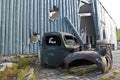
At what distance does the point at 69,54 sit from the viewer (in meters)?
8.95

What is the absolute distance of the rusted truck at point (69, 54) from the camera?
8.14m

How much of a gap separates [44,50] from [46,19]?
20.0 ft

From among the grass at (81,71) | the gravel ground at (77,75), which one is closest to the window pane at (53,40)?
the grass at (81,71)

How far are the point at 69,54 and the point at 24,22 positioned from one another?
6.56 m

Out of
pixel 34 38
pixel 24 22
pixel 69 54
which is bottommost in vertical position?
pixel 69 54

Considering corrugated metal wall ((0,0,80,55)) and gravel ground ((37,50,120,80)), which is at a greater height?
corrugated metal wall ((0,0,80,55))

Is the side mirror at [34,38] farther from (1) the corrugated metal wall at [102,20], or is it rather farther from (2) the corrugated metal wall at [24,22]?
(1) the corrugated metal wall at [102,20]

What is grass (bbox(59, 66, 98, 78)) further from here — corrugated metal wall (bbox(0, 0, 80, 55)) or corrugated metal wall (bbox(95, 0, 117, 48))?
corrugated metal wall (bbox(95, 0, 117, 48))

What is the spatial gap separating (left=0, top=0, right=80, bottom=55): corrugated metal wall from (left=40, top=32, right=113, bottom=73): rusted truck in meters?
4.81

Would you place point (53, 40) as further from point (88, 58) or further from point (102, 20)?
point (102, 20)

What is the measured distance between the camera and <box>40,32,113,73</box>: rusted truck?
8.14 m

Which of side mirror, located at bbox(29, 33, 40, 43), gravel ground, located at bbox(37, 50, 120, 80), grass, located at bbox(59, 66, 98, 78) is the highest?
side mirror, located at bbox(29, 33, 40, 43)

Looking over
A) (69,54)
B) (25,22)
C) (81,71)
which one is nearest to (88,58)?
(81,71)

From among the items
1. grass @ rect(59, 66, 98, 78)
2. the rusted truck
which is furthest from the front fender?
grass @ rect(59, 66, 98, 78)
